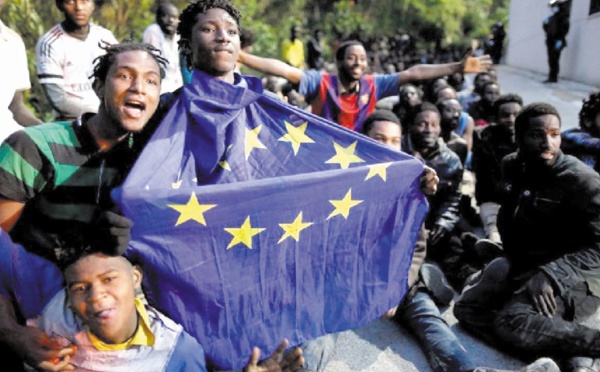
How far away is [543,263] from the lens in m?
3.45

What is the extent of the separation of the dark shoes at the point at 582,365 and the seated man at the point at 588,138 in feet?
6.21

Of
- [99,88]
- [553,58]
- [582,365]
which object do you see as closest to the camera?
[99,88]

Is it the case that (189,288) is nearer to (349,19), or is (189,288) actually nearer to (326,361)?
(326,361)

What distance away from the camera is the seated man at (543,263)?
320 cm

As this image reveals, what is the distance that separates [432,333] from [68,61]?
300cm

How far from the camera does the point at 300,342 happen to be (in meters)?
2.89

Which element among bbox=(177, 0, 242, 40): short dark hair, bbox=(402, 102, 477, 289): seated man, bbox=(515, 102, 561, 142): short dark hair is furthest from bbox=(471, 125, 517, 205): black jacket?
Result: bbox=(177, 0, 242, 40): short dark hair

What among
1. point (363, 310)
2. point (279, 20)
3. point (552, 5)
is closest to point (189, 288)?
point (363, 310)

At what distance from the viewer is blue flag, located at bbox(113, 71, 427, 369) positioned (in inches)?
98.0

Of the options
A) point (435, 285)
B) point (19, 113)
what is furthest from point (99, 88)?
point (435, 285)

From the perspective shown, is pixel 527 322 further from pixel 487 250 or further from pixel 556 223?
pixel 487 250

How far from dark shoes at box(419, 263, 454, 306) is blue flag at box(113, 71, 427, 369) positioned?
674mm

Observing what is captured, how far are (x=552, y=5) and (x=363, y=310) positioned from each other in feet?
39.4

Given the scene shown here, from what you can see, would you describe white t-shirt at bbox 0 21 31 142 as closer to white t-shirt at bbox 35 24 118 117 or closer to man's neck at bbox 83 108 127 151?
white t-shirt at bbox 35 24 118 117
